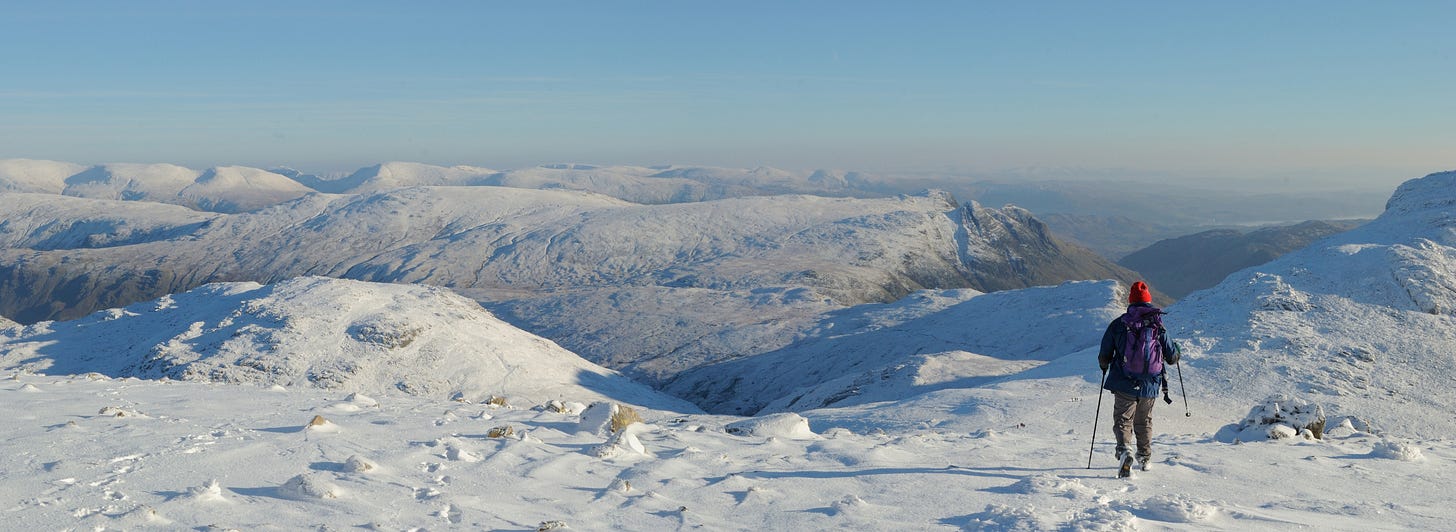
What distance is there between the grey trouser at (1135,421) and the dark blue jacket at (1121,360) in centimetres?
15

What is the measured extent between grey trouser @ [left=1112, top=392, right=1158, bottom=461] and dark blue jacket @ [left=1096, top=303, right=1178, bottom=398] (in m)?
0.15

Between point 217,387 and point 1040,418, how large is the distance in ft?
83.7

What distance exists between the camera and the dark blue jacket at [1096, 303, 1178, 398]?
1231 centimetres

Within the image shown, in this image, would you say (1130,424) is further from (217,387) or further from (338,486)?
(217,387)

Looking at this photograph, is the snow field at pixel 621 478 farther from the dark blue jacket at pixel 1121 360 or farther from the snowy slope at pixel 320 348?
the snowy slope at pixel 320 348

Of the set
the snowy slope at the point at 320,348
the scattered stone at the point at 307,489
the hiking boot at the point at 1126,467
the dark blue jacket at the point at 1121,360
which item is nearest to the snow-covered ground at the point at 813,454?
the scattered stone at the point at 307,489

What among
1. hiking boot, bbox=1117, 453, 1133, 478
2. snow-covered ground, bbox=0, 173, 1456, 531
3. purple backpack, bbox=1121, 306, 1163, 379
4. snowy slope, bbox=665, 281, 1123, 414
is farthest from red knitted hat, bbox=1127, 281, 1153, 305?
snowy slope, bbox=665, 281, 1123, 414

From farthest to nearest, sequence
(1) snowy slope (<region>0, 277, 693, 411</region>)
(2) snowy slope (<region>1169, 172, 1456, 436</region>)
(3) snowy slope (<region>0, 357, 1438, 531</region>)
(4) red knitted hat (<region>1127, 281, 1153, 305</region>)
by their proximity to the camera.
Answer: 1. (1) snowy slope (<region>0, 277, 693, 411</region>)
2. (2) snowy slope (<region>1169, 172, 1456, 436</region>)
3. (4) red knitted hat (<region>1127, 281, 1153, 305</region>)
4. (3) snowy slope (<region>0, 357, 1438, 531</region>)

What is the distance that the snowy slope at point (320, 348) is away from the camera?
2400 inches

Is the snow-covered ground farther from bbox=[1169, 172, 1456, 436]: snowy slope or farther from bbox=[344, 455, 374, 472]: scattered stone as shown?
bbox=[1169, 172, 1456, 436]: snowy slope

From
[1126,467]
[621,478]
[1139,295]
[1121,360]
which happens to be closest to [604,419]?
[621,478]

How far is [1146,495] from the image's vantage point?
35.2 feet

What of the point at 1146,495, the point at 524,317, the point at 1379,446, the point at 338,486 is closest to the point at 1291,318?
the point at 1379,446

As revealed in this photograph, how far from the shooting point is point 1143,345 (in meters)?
12.2
